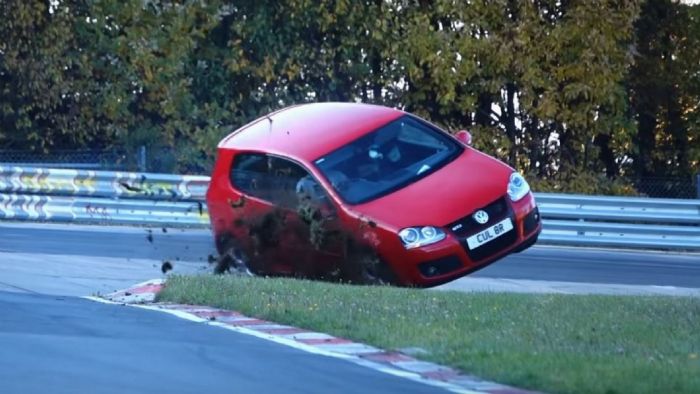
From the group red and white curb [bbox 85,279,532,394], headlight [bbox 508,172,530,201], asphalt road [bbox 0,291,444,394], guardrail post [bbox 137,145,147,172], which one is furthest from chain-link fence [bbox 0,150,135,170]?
asphalt road [bbox 0,291,444,394]

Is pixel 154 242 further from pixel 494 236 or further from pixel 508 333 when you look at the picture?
pixel 508 333

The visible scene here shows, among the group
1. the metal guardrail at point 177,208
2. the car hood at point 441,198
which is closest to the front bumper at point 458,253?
the car hood at point 441,198

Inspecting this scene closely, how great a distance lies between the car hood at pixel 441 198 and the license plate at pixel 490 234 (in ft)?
0.84

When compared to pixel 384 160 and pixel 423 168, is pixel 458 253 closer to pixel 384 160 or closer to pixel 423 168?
pixel 423 168

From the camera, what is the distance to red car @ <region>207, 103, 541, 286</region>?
14.5 metres

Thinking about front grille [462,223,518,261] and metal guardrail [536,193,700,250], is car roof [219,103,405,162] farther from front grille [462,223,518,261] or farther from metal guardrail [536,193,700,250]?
metal guardrail [536,193,700,250]

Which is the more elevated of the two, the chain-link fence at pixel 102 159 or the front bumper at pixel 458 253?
the front bumper at pixel 458 253

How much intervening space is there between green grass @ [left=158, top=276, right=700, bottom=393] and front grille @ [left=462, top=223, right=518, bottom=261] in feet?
2.35

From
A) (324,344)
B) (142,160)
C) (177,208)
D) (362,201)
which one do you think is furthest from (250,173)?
(142,160)

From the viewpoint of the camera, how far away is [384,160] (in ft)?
49.6

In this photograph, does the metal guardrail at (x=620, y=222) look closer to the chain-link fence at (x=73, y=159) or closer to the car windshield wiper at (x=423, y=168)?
the chain-link fence at (x=73, y=159)

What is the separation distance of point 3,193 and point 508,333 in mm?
13488

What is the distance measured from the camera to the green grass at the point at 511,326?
934cm

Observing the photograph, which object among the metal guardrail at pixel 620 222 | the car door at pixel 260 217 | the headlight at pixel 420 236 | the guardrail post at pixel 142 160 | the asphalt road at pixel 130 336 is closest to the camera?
the asphalt road at pixel 130 336
